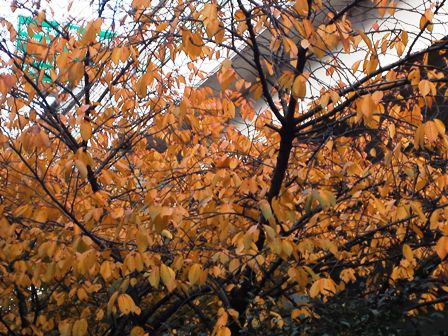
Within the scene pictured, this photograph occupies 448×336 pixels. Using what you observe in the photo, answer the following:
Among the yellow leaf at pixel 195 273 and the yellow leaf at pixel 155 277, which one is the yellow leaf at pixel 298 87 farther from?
the yellow leaf at pixel 155 277

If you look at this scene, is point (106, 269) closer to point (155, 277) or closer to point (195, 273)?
point (155, 277)

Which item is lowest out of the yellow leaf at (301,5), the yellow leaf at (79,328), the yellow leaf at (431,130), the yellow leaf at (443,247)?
the yellow leaf at (443,247)

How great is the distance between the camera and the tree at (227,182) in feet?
13.3

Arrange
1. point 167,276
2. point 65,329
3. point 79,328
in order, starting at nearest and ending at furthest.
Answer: point 167,276
point 79,328
point 65,329

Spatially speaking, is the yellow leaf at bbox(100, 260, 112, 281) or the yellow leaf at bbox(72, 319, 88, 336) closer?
the yellow leaf at bbox(100, 260, 112, 281)

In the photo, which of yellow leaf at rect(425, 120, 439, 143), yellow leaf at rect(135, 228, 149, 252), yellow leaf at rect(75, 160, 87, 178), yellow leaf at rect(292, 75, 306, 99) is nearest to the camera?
yellow leaf at rect(425, 120, 439, 143)

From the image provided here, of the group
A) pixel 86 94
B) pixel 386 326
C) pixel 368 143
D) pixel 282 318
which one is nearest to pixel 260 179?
pixel 282 318

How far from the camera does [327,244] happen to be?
442cm

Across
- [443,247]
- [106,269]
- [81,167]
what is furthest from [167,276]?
[443,247]

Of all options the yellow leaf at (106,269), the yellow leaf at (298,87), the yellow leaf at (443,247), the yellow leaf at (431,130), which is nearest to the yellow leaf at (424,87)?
the yellow leaf at (431,130)

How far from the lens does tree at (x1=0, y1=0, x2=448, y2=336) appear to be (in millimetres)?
4047

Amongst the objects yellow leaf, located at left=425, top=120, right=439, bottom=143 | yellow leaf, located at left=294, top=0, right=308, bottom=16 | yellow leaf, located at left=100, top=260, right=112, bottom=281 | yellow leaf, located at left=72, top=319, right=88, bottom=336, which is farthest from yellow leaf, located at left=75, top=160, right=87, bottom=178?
yellow leaf, located at left=425, top=120, right=439, bottom=143

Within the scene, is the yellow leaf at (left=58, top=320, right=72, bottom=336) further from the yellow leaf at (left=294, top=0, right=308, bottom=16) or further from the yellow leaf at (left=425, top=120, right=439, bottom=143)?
the yellow leaf at (left=425, top=120, right=439, bottom=143)

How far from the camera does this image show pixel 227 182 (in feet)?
15.2
